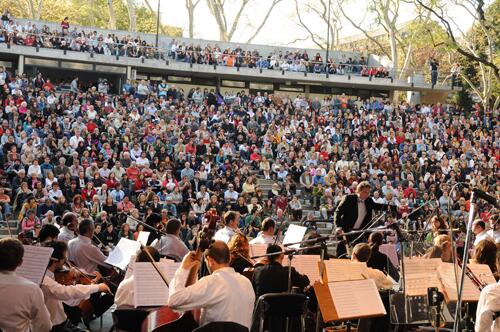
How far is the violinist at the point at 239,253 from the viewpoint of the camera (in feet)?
27.6

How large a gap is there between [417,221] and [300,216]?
2.88 meters

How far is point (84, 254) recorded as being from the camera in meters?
9.64

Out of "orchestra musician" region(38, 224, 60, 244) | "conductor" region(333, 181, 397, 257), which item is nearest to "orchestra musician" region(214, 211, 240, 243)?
"conductor" region(333, 181, 397, 257)

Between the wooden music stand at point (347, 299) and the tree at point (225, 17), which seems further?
the tree at point (225, 17)

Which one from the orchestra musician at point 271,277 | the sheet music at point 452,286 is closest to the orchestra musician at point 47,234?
the orchestra musician at point 271,277

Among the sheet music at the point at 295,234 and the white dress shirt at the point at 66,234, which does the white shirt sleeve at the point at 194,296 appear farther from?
the white dress shirt at the point at 66,234

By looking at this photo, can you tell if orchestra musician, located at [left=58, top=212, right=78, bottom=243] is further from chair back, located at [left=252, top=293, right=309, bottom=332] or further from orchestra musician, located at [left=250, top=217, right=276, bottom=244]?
chair back, located at [left=252, top=293, right=309, bottom=332]

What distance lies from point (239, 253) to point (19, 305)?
312 centimetres

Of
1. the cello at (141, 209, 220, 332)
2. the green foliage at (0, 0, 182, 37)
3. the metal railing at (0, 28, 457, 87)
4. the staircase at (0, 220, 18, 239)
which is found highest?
Result: the green foliage at (0, 0, 182, 37)

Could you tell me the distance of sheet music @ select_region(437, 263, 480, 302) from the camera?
7543 mm

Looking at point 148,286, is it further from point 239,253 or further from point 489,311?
point 489,311

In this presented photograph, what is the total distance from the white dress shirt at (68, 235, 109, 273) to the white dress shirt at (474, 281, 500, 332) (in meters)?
5.14

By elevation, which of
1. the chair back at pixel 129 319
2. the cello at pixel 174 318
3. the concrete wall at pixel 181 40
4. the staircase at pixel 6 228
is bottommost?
the staircase at pixel 6 228

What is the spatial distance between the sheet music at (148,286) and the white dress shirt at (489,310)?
8.02 feet
